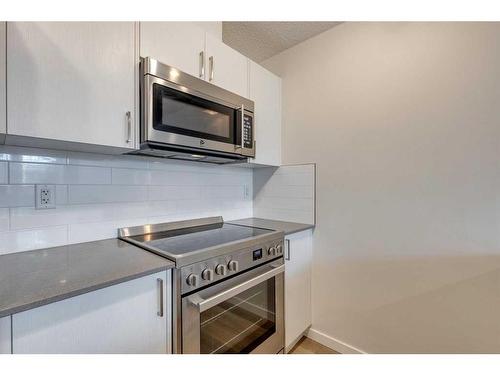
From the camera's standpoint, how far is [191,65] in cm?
127

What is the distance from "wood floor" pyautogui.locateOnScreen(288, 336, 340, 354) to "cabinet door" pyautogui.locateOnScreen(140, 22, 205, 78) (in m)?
1.90

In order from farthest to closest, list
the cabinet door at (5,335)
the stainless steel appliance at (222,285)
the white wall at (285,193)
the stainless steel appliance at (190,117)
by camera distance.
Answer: the white wall at (285,193) → the stainless steel appliance at (190,117) → the stainless steel appliance at (222,285) → the cabinet door at (5,335)

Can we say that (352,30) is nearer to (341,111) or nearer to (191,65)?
(341,111)

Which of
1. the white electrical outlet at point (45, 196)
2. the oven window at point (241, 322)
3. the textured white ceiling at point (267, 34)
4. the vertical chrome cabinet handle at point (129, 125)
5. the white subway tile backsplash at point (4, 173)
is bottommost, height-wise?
the oven window at point (241, 322)

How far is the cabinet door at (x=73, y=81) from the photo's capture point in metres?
0.81

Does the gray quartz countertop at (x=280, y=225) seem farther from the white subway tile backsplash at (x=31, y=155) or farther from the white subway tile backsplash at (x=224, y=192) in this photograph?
the white subway tile backsplash at (x=31, y=155)

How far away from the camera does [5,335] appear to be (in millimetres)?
624

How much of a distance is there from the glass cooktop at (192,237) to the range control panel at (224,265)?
0.26 feet

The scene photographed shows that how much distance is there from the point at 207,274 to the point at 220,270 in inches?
2.9

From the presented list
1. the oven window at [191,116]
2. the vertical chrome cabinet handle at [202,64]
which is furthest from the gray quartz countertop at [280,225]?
the vertical chrome cabinet handle at [202,64]

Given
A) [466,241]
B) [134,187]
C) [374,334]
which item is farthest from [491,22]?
[134,187]

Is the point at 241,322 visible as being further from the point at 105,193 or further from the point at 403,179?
the point at 403,179

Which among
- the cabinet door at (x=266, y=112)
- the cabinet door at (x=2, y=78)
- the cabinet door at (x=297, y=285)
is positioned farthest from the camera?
the cabinet door at (x=266, y=112)

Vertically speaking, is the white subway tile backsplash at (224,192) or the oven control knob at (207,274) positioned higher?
the white subway tile backsplash at (224,192)
